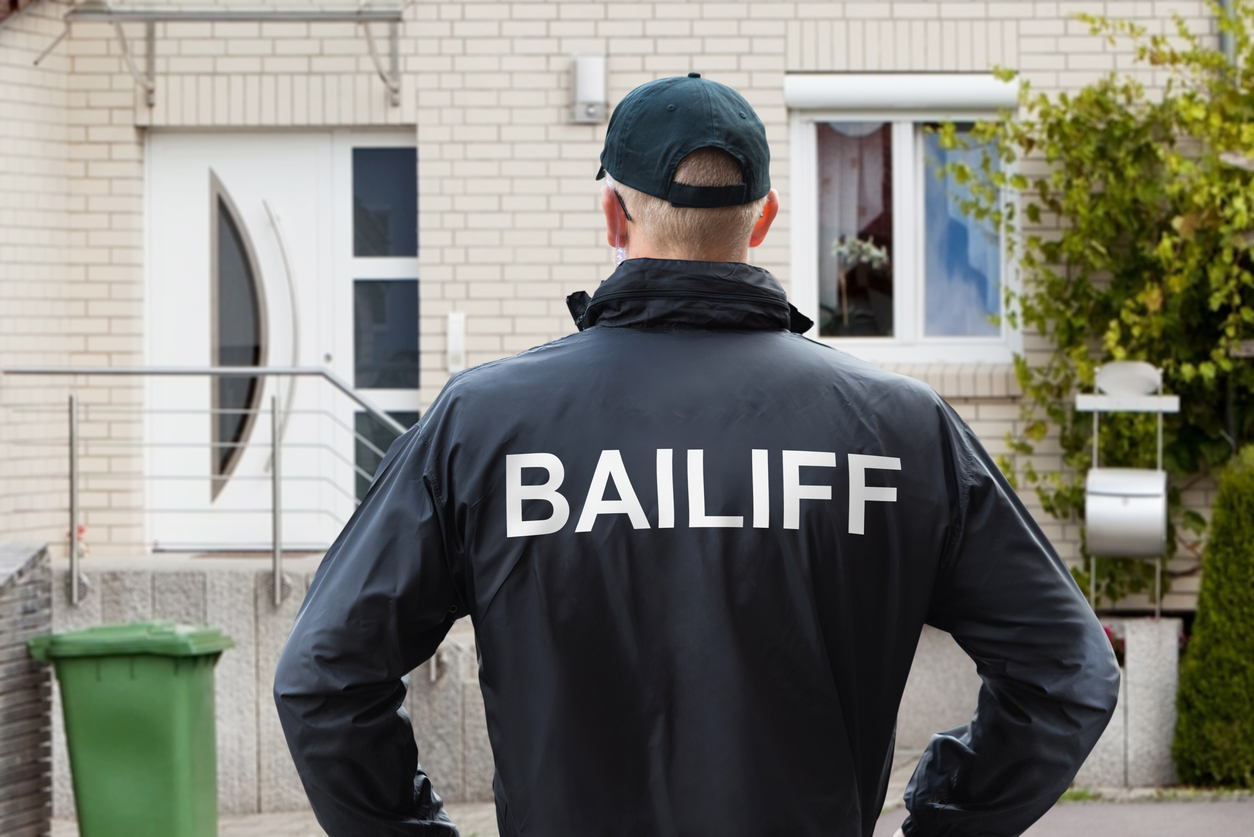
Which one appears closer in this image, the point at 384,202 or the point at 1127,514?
the point at 1127,514

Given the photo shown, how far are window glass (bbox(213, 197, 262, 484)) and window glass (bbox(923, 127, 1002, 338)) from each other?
3.46m

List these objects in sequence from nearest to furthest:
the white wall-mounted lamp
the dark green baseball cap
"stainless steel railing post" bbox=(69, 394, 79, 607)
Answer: the dark green baseball cap < "stainless steel railing post" bbox=(69, 394, 79, 607) < the white wall-mounted lamp

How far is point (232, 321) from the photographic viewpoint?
22.1 feet

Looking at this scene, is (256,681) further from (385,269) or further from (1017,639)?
(1017,639)

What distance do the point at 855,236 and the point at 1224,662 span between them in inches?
107

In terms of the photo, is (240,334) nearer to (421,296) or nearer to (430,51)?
(421,296)

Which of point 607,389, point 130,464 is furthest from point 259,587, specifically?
point 607,389

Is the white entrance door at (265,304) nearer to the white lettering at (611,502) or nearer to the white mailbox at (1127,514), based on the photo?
the white mailbox at (1127,514)

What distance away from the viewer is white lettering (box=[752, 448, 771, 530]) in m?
1.40

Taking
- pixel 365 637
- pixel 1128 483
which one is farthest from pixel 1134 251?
pixel 365 637

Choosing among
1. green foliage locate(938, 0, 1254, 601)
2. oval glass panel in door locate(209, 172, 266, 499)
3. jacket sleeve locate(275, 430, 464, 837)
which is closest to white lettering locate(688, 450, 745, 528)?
jacket sleeve locate(275, 430, 464, 837)

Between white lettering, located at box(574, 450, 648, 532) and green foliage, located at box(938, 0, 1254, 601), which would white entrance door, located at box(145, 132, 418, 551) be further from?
white lettering, located at box(574, 450, 648, 532)

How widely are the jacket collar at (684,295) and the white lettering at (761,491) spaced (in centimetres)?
17

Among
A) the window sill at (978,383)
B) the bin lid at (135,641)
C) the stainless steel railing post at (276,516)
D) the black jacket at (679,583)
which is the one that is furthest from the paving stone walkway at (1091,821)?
the black jacket at (679,583)
